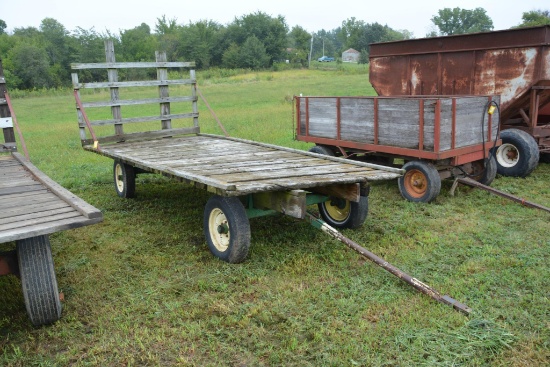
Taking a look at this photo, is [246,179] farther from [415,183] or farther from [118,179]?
[118,179]

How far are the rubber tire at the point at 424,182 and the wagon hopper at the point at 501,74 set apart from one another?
7.75ft

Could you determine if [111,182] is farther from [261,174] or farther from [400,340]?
[400,340]

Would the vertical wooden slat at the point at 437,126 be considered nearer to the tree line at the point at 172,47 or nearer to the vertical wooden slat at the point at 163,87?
the vertical wooden slat at the point at 163,87

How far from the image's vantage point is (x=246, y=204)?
5375 millimetres

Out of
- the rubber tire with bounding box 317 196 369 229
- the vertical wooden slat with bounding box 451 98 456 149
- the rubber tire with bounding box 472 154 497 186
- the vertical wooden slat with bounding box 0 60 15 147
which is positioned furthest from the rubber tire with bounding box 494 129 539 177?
the vertical wooden slat with bounding box 0 60 15 147

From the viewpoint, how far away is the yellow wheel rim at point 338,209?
6.01m

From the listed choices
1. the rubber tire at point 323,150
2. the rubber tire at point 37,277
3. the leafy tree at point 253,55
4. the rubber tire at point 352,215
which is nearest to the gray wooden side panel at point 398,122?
the rubber tire at point 323,150

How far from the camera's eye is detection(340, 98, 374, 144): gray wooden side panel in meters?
7.75

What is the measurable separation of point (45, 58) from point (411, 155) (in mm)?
65094

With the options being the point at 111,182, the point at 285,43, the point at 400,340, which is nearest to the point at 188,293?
the point at 400,340

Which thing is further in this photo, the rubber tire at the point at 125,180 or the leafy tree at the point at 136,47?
the leafy tree at the point at 136,47

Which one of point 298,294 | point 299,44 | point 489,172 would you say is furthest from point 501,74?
point 299,44

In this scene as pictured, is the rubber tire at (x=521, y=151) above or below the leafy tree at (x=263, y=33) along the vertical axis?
below

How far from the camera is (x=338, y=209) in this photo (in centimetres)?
614
